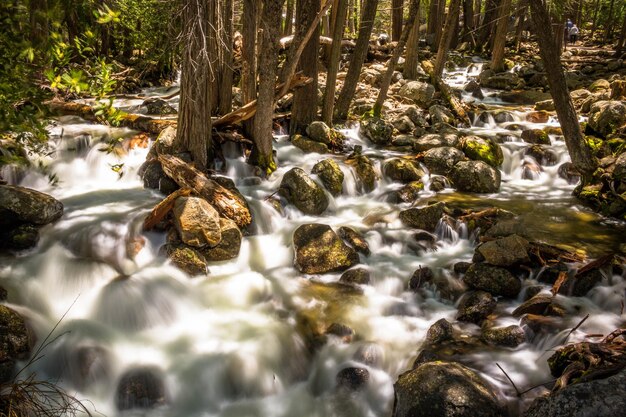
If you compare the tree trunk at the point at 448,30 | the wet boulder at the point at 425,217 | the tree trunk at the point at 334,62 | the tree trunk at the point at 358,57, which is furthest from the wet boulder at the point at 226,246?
the tree trunk at the point at 448,30

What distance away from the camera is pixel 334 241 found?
20.9 ft

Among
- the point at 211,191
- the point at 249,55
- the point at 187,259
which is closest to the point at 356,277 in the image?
the point at 187,259

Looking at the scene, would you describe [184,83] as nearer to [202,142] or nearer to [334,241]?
[202,142]

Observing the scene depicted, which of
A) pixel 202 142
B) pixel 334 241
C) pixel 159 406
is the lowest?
pixel 159 406

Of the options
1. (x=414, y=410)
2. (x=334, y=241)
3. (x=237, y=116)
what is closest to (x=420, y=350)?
(x=414, y=410)

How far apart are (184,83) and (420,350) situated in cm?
550

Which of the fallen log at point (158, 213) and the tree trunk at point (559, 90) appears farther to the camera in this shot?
the tree trunk at point (559, 90)

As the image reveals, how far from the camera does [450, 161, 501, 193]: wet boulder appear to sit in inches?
346

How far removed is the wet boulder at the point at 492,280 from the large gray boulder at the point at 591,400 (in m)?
2.48

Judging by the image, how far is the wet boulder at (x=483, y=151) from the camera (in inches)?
389

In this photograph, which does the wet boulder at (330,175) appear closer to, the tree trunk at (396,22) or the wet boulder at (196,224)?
the wet boulder at (196,224)

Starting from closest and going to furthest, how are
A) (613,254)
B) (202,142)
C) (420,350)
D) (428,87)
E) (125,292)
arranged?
(420,350) < (125,292) < (613,254) < (202,142) < (428,87)

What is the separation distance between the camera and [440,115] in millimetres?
12328

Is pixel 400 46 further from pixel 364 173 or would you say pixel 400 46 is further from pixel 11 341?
pixel 11 341
